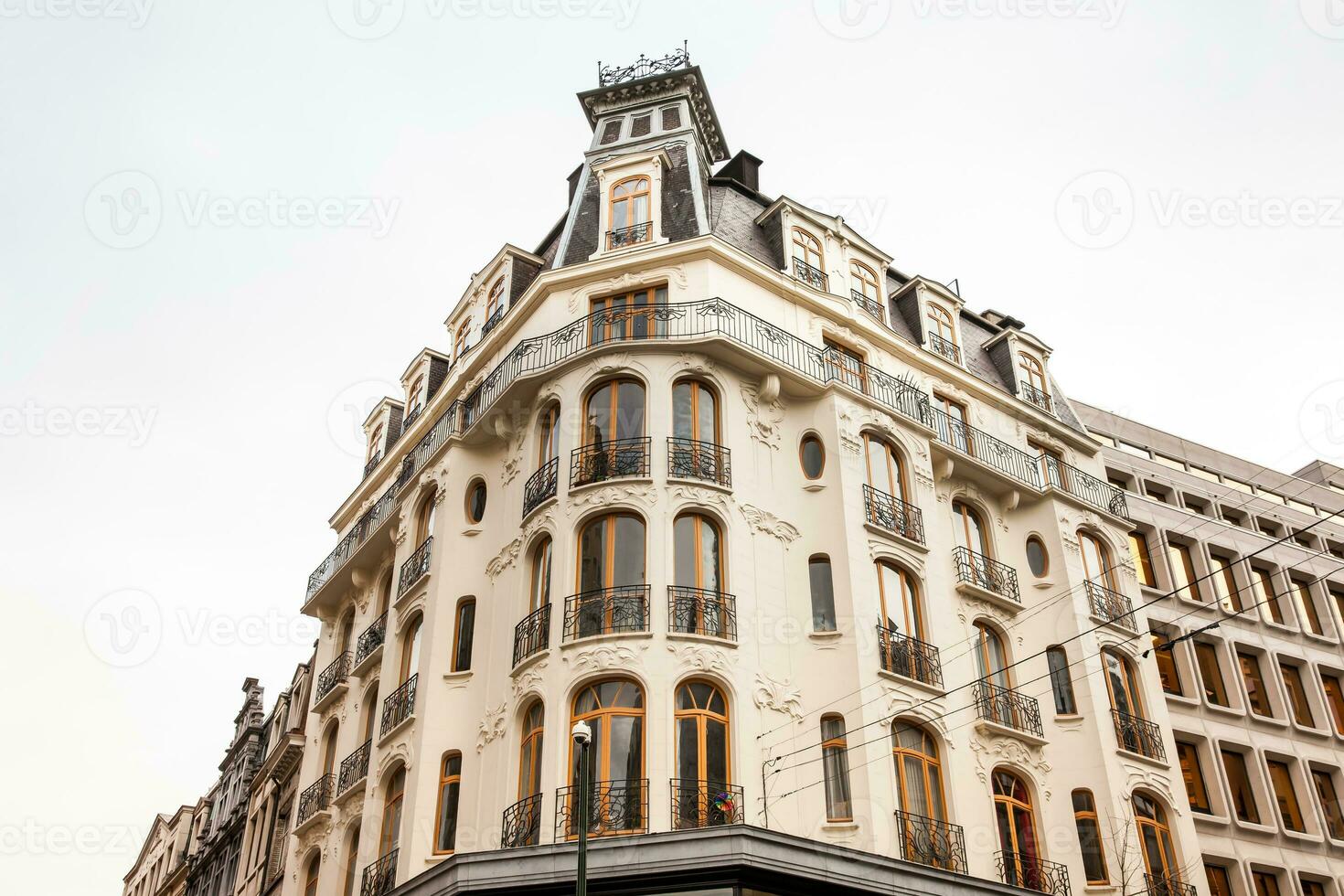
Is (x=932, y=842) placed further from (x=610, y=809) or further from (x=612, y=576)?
(x=612, y=576)

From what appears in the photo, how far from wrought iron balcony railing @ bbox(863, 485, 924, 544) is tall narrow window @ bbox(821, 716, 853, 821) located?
465 centimetres

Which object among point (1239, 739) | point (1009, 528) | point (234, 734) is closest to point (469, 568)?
point (1009, 528)

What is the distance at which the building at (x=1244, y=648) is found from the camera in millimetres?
31203

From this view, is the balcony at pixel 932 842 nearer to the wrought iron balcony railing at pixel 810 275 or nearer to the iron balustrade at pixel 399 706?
the iron balustrade at pixel 399 706

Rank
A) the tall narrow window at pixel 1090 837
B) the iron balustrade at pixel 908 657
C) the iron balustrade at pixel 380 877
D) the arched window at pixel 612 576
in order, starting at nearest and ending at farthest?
1. the arched window at pixel 612 576
2. the iron balustrade at pixel 908 657
3. the iron balustrade at pixel 380 877
4. the tall narrow window at pixel 1090 837

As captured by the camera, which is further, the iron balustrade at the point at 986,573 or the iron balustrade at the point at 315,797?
the iron balustrade at the point at 315,797

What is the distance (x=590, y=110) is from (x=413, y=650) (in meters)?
16.3

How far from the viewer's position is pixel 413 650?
28781mm

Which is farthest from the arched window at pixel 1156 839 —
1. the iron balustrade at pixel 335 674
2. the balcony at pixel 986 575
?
the iron balustrade at pixel 335 674

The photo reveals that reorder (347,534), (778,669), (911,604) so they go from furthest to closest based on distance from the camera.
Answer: (347,534) < (911,604) < (778,669)

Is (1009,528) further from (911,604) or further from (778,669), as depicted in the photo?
(778,669)

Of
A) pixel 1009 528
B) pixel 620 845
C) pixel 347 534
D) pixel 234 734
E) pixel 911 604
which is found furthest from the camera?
pixel 234 734

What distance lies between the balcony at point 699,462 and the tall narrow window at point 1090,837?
33.5 feet

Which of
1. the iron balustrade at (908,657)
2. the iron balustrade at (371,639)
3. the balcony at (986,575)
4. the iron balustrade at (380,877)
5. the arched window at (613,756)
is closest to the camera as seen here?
the arched window at (613,756)
